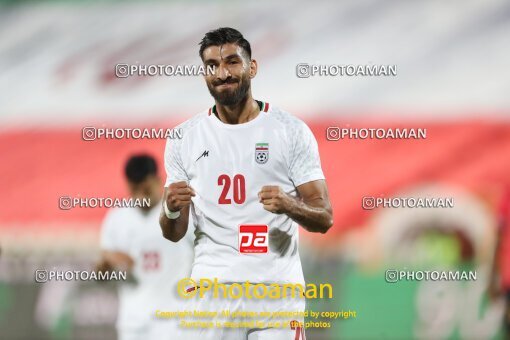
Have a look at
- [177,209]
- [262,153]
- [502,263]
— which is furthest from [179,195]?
[502,263]

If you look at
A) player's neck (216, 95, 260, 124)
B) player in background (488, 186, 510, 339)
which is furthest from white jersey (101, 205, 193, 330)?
player in background (488, 186, 510, 339)

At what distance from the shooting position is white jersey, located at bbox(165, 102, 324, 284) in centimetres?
257

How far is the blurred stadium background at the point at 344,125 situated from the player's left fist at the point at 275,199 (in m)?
0.43

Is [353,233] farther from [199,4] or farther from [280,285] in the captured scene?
[199,4]

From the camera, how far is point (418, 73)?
288 cm

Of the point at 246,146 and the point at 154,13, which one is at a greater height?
the point at 154,13

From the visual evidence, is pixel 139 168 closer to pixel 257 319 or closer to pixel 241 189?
pixel 241 189

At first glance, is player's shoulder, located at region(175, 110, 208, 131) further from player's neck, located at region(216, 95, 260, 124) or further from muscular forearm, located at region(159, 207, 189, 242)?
muscular forearm, located at region(159, 207, 189, 242)

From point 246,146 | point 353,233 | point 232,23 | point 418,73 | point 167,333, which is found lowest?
point 167,333

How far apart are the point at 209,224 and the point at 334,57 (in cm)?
86

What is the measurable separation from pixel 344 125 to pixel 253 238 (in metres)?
0.63

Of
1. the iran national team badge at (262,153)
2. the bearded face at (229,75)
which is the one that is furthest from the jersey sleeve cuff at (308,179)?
the bearded face at (229,75)

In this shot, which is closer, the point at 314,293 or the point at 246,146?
the point at 246,146

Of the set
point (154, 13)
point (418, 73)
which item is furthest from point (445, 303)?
point (154, 13)
